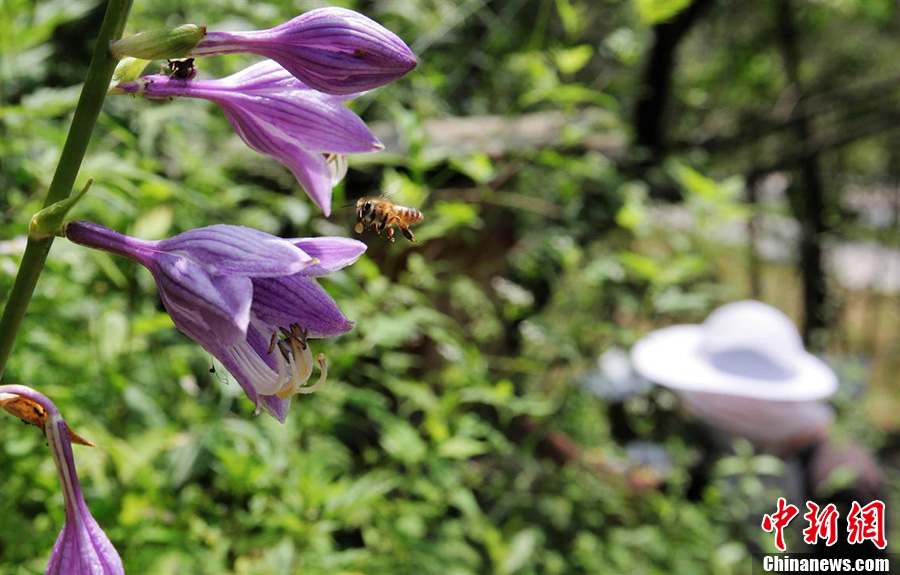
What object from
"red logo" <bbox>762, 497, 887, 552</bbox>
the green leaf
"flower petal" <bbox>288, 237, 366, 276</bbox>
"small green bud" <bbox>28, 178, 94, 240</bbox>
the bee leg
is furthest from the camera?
"red logo" <bbox>762, 497, 887, 552</bbox>

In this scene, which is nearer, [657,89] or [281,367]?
[281,367]

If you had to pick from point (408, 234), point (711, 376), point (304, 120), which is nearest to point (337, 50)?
point (304, 120)

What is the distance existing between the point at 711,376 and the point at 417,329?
2196mm

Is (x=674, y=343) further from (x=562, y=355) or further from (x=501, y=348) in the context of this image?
(x=562, y=355)

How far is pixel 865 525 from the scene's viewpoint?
3.19m

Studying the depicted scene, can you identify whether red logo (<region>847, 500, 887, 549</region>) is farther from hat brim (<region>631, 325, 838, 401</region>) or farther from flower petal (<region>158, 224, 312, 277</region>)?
flower petal (<region>158, 224, 312, 277</region>)

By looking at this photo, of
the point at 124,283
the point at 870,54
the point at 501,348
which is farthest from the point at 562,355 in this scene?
the point at 870,54

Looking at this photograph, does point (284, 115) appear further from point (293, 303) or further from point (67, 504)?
point (67, 504)

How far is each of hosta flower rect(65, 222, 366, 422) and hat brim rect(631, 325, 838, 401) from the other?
9.87 feet

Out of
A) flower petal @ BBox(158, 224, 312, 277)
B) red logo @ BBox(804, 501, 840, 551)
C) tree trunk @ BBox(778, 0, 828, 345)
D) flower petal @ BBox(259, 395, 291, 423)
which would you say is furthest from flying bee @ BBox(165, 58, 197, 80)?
tree trunk @ BBox(778, 0, 828, 345)

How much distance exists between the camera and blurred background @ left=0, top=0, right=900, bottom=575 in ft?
4.45

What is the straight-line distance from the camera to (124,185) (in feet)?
4.35

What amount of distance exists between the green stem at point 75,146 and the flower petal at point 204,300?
92 mm

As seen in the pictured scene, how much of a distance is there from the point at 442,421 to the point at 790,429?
8.31 ft
